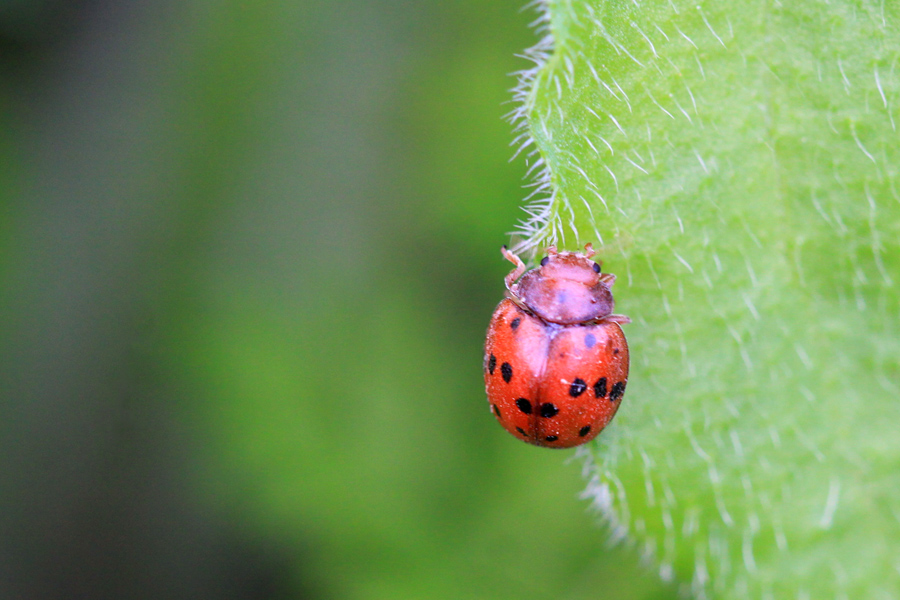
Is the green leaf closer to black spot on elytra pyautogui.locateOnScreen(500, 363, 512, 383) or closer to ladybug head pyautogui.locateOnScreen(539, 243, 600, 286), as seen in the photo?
ladybug head pyautogui.locateOnScreen(539, 243, 600, 286)

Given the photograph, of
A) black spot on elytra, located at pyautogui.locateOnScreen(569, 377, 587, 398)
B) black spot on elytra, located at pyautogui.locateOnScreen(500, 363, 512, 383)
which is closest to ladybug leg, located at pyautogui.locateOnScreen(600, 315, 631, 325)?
black spot on elytra, located at pyautogui.locateOnScreen(569, 377, 587, 398)

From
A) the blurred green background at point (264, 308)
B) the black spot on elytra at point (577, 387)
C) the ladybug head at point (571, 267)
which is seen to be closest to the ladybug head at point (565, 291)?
the ladybug head at point (571, 267)

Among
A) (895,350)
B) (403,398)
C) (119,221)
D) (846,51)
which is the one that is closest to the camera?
(846,51)

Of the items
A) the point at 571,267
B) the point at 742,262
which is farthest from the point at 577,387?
the point at 742,262

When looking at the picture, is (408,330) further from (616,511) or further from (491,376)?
(616,511)

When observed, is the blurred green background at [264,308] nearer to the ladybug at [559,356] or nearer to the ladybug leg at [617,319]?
the ladybug at [559,356]

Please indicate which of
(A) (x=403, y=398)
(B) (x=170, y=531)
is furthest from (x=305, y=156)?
(B) (x=170, y=531)
